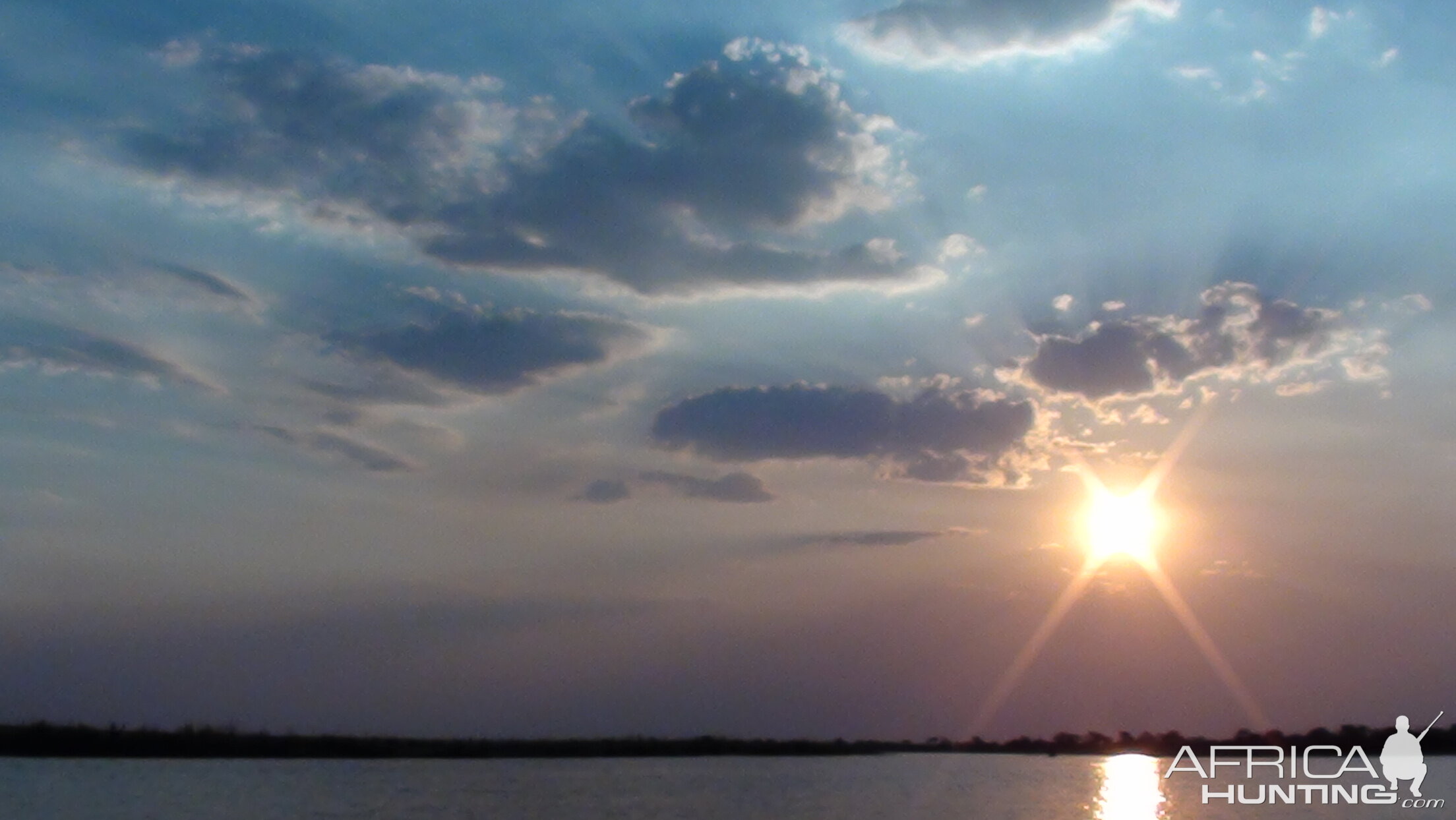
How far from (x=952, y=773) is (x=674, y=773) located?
27.4 meters

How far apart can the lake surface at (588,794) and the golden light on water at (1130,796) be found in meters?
0.20

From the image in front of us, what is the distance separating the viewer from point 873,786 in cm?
8694

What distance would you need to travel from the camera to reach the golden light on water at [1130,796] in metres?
63.1

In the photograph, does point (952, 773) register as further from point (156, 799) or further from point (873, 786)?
point (156, 799)

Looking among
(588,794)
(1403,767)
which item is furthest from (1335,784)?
(588,794)

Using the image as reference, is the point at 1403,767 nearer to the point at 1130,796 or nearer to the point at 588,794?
the point at 1130,796

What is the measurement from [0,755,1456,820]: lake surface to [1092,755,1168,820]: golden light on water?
20 centimetres

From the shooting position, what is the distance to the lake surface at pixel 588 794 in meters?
57.4

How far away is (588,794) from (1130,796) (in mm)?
37041

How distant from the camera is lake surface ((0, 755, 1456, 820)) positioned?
5741 cm

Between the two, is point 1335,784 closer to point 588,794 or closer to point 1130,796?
point 1130,796

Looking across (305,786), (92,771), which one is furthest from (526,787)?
(92,771)

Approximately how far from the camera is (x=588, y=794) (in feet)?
240

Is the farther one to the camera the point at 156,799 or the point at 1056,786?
the point at 1056,786
